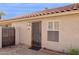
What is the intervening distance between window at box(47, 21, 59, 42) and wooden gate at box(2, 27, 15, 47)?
5.43 m

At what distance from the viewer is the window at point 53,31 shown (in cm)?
1384

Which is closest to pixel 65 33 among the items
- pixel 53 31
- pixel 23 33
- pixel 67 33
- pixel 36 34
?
pixel 67 33

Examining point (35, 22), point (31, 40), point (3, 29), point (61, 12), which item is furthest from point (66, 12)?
point (3, 29)

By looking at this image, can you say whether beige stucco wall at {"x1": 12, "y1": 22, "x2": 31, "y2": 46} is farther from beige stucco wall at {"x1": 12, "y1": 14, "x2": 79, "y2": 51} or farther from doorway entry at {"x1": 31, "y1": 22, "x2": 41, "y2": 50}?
beige stucco wall at {"x1": 12, "y1": 14, "x2": 79, "y2": 51}

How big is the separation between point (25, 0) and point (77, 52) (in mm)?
4887

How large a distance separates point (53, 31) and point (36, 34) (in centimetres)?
272

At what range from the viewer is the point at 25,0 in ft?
29.7

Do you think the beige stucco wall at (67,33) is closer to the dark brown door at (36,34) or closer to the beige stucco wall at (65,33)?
the beige stucco wall at (65,33)

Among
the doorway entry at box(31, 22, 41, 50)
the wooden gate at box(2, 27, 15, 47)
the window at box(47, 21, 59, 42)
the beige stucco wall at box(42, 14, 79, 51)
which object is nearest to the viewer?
the beige stucco wall at box(42, 14, 79, 51)

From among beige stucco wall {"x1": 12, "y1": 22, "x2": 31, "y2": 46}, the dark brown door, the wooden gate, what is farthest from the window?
the wooden gate

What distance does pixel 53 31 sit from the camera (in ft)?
46.4

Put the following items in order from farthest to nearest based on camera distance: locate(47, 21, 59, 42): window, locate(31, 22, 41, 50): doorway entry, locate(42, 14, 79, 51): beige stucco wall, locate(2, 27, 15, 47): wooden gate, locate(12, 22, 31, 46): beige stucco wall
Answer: locate(2, 27, 15, 47): wooden gate → locate(12, 22, 31, 46): beige stucco wall → locate(31, 22, 41, 50): doorway entry → locate(47, 21, 59, 42): window → locate(42, 14, 79, 51): beige stucco wall

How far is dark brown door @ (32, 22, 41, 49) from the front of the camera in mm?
16023
